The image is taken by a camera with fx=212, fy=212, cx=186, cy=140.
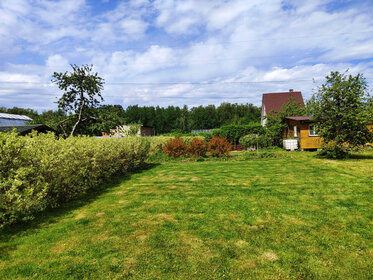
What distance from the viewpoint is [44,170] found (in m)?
4.73

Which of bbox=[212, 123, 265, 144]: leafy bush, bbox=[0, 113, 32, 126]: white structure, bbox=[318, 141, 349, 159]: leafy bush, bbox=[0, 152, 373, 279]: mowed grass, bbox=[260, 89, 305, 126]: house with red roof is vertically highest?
bbox=[260, 89, 305, 126]: house with red roof

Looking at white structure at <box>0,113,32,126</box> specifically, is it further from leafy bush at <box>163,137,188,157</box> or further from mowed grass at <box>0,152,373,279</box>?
mowed grass at <box>0,152,373,279</box>

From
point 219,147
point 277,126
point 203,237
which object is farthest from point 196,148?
point 277,126

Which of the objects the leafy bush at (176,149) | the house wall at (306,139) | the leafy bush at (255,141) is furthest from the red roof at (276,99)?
the leafy bush at (176,149)

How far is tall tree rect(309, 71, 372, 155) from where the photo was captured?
36.6ft

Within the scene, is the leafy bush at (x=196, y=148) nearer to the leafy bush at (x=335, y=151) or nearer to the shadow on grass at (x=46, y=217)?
the leafy bush at (x=335, y=151)

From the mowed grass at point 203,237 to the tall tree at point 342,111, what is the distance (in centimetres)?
628

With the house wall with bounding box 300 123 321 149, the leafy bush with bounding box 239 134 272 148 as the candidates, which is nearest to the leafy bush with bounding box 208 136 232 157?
the leafy bush with bounding box 239 134 272 148

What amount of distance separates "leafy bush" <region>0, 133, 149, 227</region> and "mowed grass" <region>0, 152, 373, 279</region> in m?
0.45

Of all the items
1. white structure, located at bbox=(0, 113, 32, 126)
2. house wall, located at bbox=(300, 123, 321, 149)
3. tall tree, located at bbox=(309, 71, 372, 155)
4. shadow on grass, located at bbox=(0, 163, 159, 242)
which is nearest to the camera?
shadow on grass, located at bbox=(0, 163, 159, 242)

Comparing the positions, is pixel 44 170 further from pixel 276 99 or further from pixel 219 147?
pixel 276 99

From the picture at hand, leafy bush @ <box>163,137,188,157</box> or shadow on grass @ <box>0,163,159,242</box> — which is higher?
leafy bush @ <box>163,137,188,157</box>

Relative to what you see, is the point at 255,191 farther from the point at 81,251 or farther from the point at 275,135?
the point at 275,135

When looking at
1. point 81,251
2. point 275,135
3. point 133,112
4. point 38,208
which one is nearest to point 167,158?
point 38,208
